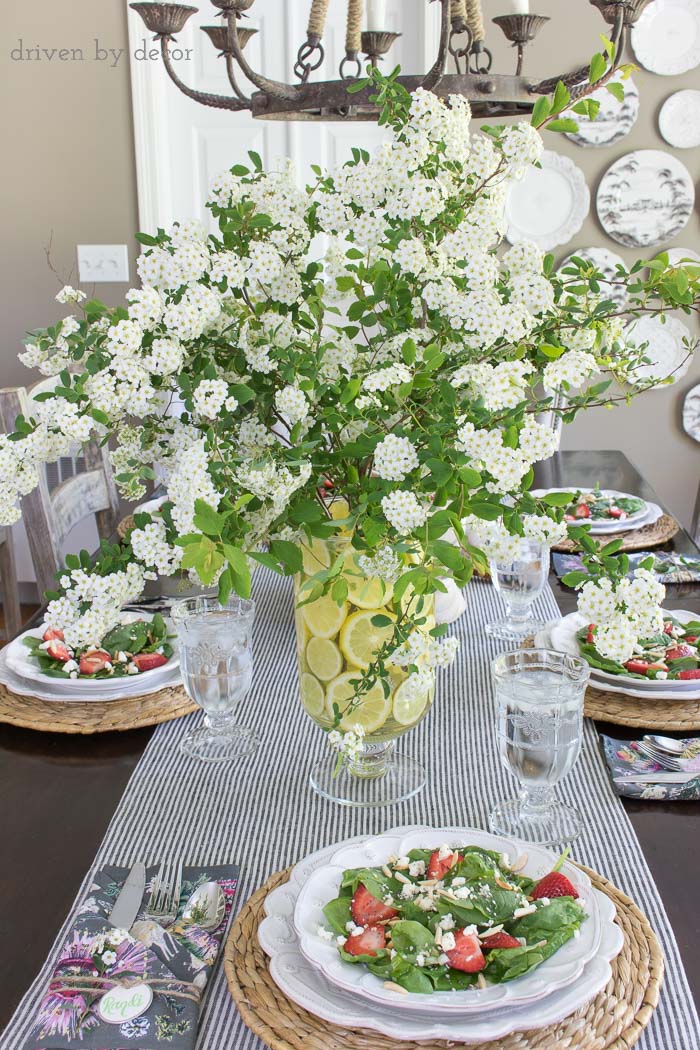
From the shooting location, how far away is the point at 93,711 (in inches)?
48.3

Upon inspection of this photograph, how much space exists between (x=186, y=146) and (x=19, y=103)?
570 mm

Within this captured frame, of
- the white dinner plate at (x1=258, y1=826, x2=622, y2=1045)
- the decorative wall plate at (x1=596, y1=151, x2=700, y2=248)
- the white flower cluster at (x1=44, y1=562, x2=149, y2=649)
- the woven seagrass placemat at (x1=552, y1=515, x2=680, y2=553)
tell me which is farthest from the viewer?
the decorative wall plate at (x1=596, y1=151, x2=700, y2=248)

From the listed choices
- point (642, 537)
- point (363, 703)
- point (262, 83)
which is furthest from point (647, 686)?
point (262, 83)

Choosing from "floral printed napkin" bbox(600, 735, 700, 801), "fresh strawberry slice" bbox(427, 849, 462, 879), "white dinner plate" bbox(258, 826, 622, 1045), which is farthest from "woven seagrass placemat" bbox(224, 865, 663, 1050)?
"floral printed napkin" bbox(600, 735, 700, 801)

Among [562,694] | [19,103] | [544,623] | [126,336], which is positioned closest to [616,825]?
[562,694]

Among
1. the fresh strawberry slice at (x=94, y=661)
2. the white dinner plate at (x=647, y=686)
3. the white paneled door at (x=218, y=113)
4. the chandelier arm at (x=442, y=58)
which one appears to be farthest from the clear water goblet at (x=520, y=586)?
the white paneled door at (x=218, y=113)

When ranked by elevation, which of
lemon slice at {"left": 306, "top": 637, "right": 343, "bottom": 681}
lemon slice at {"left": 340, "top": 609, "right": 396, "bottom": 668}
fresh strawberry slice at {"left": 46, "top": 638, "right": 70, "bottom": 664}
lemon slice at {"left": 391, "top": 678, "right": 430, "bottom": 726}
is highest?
lemon slice at {"left": 340, "top": 609, "right": 396, "bottom": 668}

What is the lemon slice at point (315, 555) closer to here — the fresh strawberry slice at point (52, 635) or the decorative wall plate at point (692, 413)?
the fresh strawberry slice at point (52, 635)

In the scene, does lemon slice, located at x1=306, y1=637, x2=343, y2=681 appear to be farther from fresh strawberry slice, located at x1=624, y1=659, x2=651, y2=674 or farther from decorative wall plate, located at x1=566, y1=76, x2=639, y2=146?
decorative wall plate, located at x1=566, y1=76, x2=639, y2=146

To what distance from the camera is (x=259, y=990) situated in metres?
0.75

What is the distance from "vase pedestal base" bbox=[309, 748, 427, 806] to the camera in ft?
3.50

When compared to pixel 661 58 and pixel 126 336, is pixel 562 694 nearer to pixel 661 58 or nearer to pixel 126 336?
pixel 126 336

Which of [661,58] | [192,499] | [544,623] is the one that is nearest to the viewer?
[192,499]

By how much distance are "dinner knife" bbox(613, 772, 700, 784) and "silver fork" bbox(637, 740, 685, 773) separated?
0.01m
